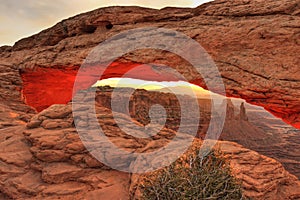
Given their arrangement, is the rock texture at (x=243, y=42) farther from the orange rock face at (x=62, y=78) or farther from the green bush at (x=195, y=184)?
the green bush at (x=195, y=184)

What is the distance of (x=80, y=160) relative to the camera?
Answer: 729 centimetres

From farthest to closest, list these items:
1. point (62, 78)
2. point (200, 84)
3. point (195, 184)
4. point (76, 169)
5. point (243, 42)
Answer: point (62, 78) → point (200, 84) → point (243, 42) → point (76, 169) → point (195, 184)

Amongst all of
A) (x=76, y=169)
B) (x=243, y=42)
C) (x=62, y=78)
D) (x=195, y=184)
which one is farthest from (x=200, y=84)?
(x=62, y=78)

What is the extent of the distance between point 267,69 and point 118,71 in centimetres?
599

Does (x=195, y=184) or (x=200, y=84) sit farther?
(x=200, y=84)

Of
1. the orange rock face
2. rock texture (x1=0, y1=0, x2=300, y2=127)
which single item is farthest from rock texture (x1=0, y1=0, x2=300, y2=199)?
the orange rock face

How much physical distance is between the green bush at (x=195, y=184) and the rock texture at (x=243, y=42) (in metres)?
2.85

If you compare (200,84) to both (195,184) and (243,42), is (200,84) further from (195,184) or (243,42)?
(195,184)

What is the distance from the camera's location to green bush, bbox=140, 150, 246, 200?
4.88 m

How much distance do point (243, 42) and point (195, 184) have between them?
4467mm

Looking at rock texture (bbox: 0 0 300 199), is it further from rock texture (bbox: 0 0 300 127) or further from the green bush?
the green bush

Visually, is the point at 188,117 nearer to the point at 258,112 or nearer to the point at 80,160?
the point at 80,160

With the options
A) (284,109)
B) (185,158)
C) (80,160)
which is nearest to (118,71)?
(80,160)

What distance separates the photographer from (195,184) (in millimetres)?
4961
